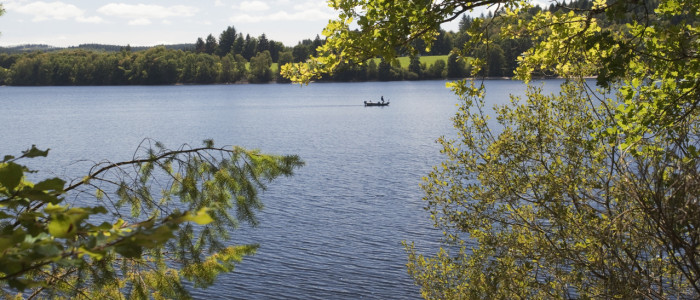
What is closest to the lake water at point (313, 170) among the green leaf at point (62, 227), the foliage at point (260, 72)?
the green leaf at point (62, 227)

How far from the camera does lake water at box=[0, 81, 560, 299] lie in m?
18.4

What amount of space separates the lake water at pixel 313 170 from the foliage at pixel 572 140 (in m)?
3.59

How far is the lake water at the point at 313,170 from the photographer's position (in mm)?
18359

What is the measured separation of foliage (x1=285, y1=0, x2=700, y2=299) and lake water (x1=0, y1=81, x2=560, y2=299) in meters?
3.59

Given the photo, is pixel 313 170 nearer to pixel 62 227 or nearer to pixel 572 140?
pixel 572 140

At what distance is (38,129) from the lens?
52.5 metres

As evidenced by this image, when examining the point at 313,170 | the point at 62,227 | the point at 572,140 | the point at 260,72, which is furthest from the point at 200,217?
the point at 260,72

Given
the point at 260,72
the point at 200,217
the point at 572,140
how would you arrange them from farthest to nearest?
the point at 260,72, the point at 572,140, the point at 200,217

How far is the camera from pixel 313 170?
1257 inches

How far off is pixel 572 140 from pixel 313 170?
23387mm

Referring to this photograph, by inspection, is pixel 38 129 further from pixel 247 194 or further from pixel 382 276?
pixel 247 194

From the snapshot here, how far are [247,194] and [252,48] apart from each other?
18407 cm

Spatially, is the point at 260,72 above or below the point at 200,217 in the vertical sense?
below

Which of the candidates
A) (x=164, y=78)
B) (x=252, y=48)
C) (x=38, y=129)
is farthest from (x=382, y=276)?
(x=252, y=48)
